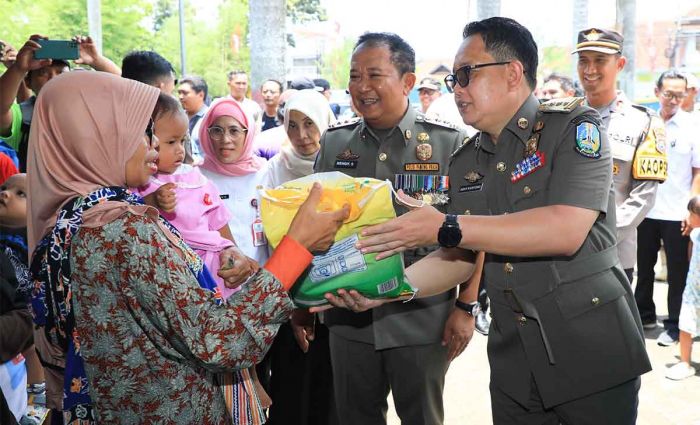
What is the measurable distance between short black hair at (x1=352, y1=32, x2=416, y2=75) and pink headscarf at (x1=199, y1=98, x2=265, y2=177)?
1.00m

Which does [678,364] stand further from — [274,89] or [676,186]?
[274,89]

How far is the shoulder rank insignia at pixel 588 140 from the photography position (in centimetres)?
205

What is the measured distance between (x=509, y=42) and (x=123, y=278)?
1442 millimetres

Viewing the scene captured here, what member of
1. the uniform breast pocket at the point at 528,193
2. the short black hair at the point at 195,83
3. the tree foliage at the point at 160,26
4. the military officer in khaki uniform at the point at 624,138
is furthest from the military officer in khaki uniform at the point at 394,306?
the tree foliage at the point at 160,26

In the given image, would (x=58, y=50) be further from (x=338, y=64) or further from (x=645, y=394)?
(x=338, y=64)

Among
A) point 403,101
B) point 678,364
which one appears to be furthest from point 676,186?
point 403,101

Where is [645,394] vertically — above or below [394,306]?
below

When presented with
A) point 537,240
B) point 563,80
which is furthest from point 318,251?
point 563,80

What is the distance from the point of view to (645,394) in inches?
171

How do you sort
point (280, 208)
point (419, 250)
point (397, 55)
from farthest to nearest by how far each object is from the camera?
point (397, 55) → point (419, 250) → point (280, 208)

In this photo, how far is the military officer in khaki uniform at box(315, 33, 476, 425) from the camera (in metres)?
2.85

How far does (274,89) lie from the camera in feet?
26.4

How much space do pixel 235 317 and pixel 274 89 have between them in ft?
21.9

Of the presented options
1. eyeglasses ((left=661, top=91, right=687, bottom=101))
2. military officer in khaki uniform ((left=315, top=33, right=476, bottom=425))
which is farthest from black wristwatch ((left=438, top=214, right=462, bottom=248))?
eyeglasses ((left=661, top=91, right=687, bottom=101))
